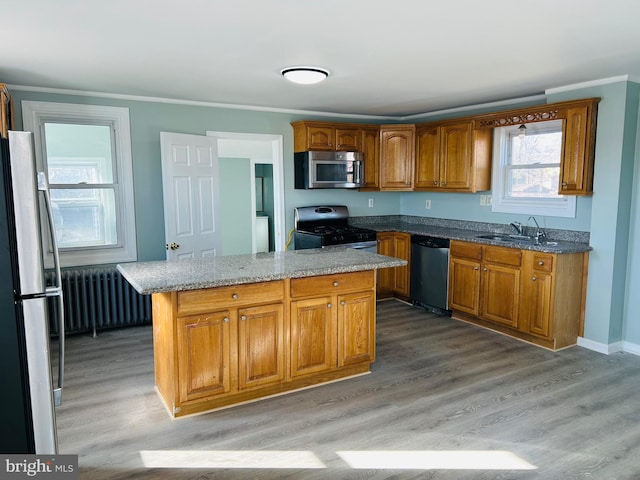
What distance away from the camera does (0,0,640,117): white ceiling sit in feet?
7.57

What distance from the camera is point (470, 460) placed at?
8.04ft

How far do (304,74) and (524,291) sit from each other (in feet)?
8.85

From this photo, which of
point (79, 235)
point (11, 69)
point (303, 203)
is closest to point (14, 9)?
point (11, 69)

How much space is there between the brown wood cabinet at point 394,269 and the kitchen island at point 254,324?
202 cm

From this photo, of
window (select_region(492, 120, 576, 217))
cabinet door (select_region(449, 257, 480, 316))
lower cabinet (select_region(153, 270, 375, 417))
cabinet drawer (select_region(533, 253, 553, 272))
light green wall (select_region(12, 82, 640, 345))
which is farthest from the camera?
cabinet door (select_region(449, 257, 480, 316))

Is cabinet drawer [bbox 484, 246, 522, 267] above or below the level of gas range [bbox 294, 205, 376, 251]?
below

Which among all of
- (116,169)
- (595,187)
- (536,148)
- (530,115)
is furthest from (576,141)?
(116,169)

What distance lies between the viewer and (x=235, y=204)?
25.0 feet

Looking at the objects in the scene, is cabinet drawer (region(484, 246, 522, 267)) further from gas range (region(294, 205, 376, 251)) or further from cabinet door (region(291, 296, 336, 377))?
cabinet door (region(291, 296, 336, 377))

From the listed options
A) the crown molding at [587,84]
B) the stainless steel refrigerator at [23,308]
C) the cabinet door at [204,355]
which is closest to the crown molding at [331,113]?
the crown molding at [587,84]

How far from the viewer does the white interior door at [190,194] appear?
4590 mm

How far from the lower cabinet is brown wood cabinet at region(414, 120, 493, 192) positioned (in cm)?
226

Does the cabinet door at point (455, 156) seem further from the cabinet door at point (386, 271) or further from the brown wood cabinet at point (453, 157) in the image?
the cabinet door at point (386, 271)

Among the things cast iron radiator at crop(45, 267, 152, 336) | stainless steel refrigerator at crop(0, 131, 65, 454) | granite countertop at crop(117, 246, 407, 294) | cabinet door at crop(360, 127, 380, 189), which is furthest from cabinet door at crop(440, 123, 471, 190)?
stainless steel refrigerator at crop(0, 131, 65, 454)
